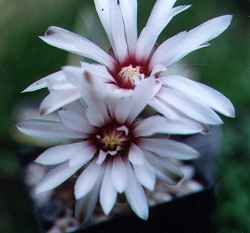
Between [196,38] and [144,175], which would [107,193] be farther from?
[196,38]

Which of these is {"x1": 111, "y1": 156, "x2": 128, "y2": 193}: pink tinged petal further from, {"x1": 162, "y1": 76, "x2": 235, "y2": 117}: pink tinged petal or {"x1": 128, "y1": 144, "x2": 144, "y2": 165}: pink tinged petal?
{"x1": 162, "y1": 76, "x2": 235, "y2": 117}: pink tinged petal

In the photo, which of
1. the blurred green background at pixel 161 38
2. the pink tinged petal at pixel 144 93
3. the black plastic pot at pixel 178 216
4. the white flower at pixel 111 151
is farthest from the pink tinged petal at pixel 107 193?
the blurred green background at pixel 161 38

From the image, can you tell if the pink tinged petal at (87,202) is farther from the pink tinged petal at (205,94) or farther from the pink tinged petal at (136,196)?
the pink tinged petal at (205,94)

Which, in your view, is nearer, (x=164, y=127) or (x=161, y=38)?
(x=164, y=127)

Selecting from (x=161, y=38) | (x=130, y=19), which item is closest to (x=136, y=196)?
(x=130, y=19)

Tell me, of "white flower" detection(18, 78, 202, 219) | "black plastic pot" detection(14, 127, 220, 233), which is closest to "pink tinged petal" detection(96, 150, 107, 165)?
"white flower" detection(18, 78, 202, 219)

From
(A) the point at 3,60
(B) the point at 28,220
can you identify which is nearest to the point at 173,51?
(B) the point at 28,220
